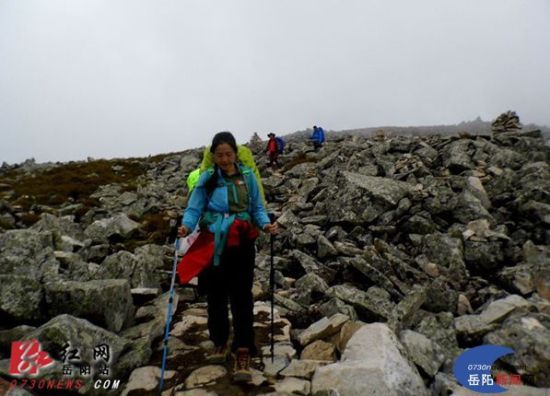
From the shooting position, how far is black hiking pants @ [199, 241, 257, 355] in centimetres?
509

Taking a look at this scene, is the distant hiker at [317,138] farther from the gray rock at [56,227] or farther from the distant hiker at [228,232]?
the distant hiker at [228,232]

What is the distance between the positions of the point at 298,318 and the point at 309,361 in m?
1.85

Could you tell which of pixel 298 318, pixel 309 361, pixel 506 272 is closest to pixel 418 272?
pixel 506 272

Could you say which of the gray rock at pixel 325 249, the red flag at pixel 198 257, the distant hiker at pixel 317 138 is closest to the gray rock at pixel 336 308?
the red flag at pixel 198 257

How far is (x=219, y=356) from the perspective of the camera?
5445mm

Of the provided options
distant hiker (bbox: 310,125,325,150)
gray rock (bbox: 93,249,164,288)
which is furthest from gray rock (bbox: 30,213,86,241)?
distant hiker (bbox: 310,125,325,150)

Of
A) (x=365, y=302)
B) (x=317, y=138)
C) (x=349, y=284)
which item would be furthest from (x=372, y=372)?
(x=317, y=138)

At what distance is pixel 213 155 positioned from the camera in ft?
17.0

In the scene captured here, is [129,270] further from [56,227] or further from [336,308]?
[56,227]

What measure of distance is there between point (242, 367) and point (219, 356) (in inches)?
26.1

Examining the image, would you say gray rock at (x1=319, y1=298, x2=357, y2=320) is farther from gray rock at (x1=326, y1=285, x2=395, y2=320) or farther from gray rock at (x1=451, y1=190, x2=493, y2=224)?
gray rock at (x1=451, y1=190, x2=493, y2=224)

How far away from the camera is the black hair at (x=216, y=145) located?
5.05 m

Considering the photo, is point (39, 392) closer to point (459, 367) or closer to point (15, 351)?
point (15, 351)
